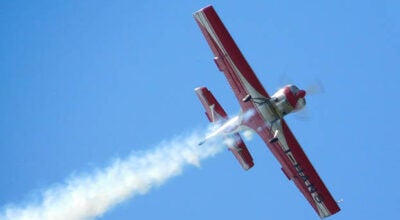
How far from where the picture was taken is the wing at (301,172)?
34.2 meters

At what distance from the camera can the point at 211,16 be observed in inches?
1251

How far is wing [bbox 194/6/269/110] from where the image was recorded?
1255 inches

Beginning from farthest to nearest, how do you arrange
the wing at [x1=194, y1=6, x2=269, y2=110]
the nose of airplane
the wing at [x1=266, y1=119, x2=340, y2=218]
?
the wing at [x1=266, y1=119, x2=340, y2=218], the wing at [x1=194, y1=6, x2=269, y2=110], the nose of airplane

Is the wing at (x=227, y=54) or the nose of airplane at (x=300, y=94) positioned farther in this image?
the wing at (x=227, y=54)

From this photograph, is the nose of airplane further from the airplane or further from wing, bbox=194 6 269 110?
wing, bbox=194 6 269 110

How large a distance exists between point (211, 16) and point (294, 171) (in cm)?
923

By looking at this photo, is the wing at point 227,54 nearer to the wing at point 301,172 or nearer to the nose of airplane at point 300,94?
the nose of airplane at point 300,94

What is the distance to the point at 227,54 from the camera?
32219mm

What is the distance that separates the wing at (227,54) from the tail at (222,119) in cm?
399

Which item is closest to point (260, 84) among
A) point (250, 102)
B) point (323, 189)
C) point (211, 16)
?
point (250, 102)

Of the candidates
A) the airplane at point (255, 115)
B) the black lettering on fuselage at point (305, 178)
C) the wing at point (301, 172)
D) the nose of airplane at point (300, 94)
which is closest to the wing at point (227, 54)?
the airplane at point (255, 115)

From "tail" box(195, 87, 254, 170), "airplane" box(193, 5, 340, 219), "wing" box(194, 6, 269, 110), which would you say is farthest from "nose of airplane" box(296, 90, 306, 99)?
"tail" box(195, 87, 254, 170)

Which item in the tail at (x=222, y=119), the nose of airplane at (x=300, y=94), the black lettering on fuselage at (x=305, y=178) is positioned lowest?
the black lettering on fuselage at (x=305, y=178)

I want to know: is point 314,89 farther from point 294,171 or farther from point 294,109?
point 294,171
